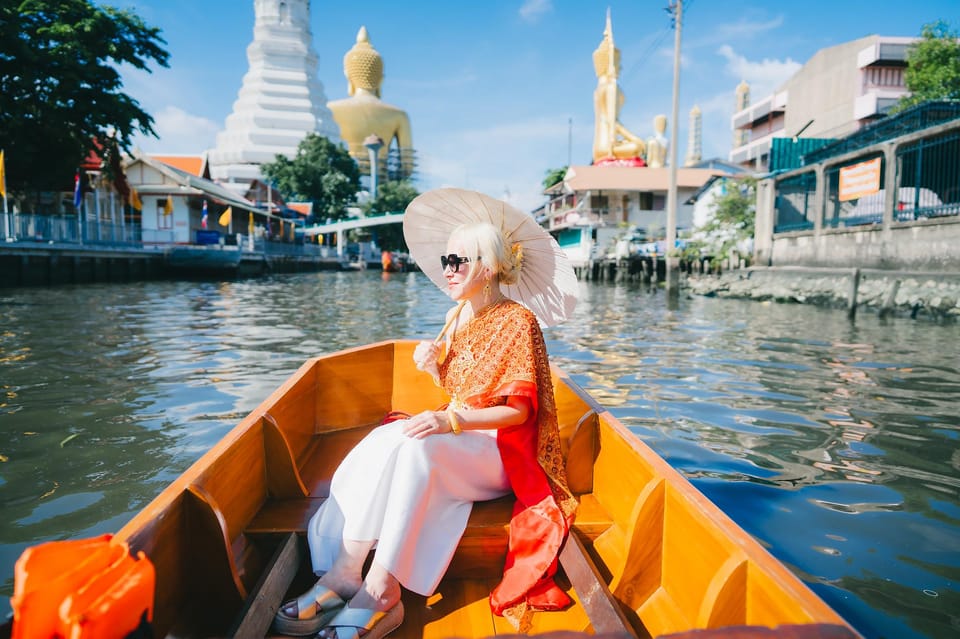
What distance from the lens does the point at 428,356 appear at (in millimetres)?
2457

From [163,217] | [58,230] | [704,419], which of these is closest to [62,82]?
[58,230]

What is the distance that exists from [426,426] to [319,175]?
42.4m

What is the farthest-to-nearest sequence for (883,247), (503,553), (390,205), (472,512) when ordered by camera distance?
(390,205) → (883,247) → (472,512) → (503,553)

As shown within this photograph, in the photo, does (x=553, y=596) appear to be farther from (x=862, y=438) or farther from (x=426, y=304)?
(x=426, y=304)

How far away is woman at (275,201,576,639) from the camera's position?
5.91 ft

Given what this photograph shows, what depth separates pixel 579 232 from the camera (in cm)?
3781

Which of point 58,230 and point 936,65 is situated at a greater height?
point 936,65

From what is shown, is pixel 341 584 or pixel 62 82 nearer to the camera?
pixel 341 584

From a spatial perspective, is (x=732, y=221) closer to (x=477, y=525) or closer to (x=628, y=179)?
(x=628, y=179)

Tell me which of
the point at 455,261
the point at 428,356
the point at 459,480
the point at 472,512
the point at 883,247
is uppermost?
the point at 883,247

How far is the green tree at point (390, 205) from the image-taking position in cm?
4631

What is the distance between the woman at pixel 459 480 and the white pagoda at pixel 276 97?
53893 millimetres

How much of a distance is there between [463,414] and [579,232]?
36.8 meters

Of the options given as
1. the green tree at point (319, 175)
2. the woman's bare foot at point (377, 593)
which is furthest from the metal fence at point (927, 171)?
the green tree at point (319, 175)
